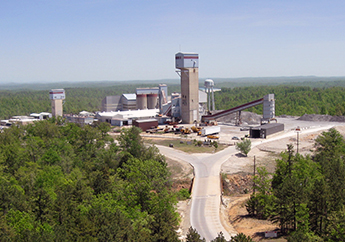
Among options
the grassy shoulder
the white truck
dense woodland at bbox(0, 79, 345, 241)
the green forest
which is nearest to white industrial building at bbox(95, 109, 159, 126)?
the grassy shoulder

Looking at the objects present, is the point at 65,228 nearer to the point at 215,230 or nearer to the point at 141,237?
the point at 141,237

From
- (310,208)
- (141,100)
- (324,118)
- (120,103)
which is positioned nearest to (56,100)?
(120,103)

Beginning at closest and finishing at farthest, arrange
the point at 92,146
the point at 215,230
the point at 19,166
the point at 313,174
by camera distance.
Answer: the point at 215,230 < the point at 313,174 < the point at 19,166 < the point at 92,146

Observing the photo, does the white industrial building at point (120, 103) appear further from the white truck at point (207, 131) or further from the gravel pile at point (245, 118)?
the white truck at point (207, 131)

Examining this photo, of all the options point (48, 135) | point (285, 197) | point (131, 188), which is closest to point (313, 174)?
point (285, 197)

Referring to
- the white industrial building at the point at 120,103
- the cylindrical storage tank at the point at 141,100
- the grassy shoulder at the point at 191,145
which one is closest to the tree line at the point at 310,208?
the grassy shoulder at the point at 191,145

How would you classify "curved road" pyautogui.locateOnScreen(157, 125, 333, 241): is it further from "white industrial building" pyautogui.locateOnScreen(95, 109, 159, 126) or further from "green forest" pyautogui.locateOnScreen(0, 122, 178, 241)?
"white industrial building" pyautogui.locateOnScreen(95, 109, 159, 126)
